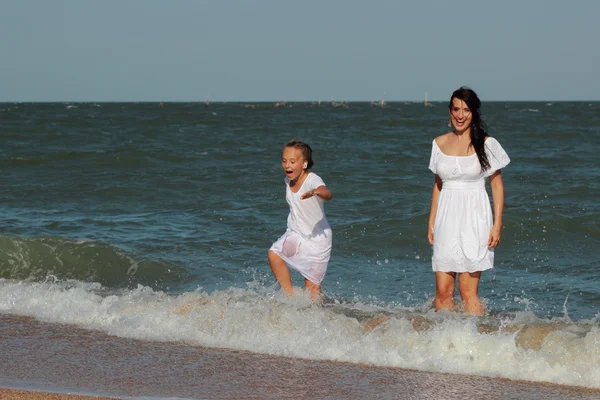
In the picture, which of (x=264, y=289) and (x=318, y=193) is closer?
(x=318, y=193)

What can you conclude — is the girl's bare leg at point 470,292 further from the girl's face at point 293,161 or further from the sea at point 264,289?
the girl's face at point 293,161

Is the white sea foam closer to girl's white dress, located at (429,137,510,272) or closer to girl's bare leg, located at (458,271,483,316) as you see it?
girl's bare leg, located at (458,271,483,316)

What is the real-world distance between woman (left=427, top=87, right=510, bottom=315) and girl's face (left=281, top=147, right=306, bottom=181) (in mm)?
1087

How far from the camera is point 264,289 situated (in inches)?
315

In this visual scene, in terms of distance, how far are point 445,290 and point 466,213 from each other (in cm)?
61

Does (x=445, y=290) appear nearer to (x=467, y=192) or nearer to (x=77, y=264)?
(x=467, y=192)

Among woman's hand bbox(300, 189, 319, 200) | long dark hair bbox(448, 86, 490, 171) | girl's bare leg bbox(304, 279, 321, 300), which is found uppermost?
long dark hair bbox(448, 86, 490, 171)

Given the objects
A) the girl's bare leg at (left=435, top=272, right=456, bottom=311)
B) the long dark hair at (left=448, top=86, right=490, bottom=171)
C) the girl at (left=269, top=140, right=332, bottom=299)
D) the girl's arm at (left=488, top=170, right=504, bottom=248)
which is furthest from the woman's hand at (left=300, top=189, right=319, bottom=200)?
the girl's arm at (left=488, top=170, right=504, bottom=248)

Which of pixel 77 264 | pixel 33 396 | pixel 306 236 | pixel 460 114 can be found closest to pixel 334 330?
pixel 306 236

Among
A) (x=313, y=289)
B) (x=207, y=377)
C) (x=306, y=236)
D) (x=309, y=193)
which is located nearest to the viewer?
(x=207, y=377)

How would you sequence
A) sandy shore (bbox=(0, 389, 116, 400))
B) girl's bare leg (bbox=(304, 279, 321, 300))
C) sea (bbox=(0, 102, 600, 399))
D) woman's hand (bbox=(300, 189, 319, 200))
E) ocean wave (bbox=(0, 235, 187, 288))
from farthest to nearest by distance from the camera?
1. ocean wave (bbox=(0, 235, 187, 288))
2. girl's bare leg (bbox=(304, 279, 321, 300))
3. woman's hand (bbox=(300, 189, 319, 200))
4. sea (bbox=(0, 102, 600, 399))
5. sandy shore (bbox=(0, 389, 116, 400))

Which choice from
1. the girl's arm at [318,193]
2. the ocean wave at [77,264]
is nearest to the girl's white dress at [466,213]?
the girl's arm at [318,193]

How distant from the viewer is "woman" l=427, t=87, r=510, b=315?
5637mm

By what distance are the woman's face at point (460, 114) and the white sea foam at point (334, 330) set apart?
52.3 inches
